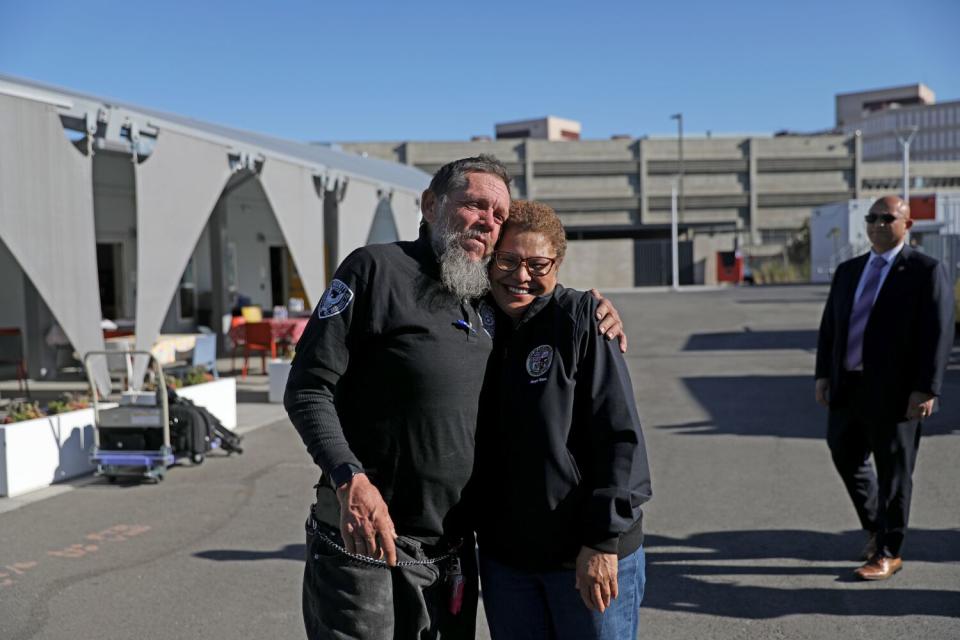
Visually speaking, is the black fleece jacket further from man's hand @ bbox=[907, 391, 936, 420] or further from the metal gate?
the metal gate

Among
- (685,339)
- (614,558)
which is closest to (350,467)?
(614,558)

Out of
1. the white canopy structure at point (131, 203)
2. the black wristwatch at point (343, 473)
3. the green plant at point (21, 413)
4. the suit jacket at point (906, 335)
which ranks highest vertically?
the white canopy structure at point (131, 203)

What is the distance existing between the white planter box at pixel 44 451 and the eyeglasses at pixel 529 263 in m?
5.45

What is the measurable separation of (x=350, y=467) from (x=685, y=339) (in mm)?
16955

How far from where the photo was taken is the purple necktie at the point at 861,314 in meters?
4.50

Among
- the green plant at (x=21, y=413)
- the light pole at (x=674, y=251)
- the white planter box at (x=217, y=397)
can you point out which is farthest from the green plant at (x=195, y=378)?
the light pole at (x=674, y=251)

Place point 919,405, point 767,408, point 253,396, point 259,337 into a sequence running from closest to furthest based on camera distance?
point 919,405
point 767,408
point 253,396
point 259,337

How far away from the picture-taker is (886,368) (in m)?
4.36

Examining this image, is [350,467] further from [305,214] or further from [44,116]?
[305,214]

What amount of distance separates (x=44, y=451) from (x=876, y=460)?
5.81m

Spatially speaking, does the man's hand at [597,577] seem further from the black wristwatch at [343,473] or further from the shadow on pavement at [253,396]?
the shadow on pavement at [253,396]

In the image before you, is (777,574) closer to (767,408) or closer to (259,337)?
(767,408)

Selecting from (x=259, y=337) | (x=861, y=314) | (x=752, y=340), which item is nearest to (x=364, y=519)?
(x=861, y=314)

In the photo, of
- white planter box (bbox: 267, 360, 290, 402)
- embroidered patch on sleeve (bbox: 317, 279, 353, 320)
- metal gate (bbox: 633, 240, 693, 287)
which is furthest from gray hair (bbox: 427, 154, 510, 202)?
metal gate (bbox: 633, 240, 693, 287)
